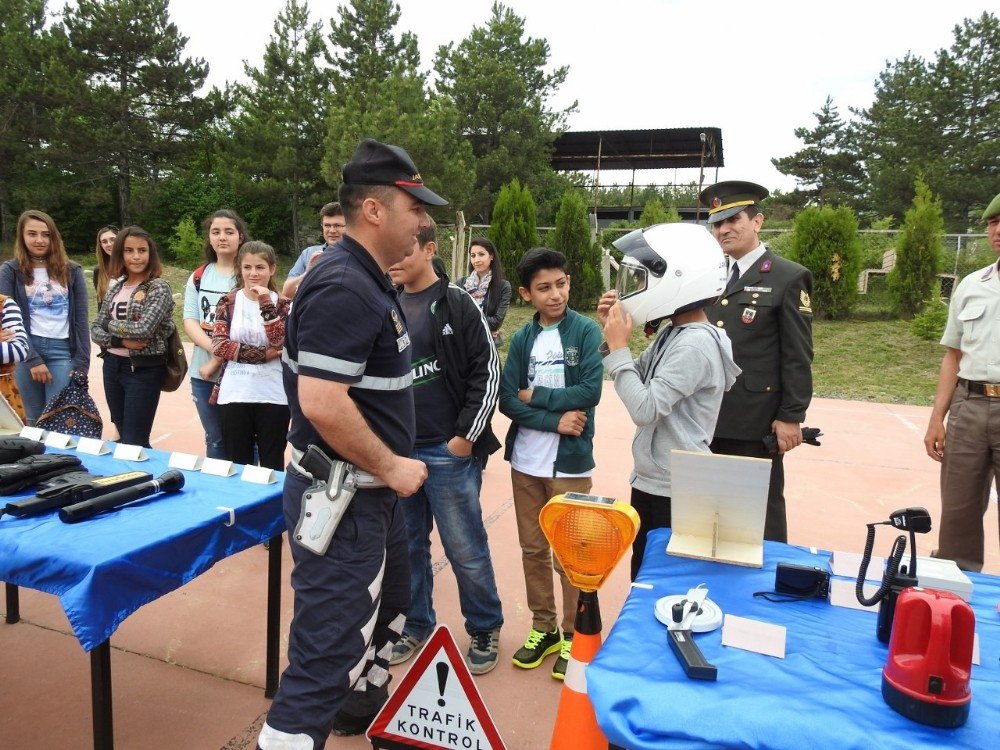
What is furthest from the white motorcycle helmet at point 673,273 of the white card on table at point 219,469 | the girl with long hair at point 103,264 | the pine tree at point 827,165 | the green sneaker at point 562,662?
the pine tree at point 827,165

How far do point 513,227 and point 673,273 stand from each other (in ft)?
48.8

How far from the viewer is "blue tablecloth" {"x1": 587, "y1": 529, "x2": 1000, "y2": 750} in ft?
3.82

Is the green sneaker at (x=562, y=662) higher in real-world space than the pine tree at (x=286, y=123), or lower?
lower

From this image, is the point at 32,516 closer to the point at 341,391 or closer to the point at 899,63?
the point at 341,391

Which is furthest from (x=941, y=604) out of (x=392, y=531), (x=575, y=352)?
(x=575, y=352)

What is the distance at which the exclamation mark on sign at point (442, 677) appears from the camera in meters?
1.89

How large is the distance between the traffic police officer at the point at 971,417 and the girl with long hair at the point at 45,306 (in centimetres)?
517

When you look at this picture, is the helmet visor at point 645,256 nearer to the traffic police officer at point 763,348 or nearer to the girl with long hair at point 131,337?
the traffic police officer at point 763,348

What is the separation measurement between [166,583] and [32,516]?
0.52 meters

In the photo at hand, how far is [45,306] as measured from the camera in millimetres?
4539

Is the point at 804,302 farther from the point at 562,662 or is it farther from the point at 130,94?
the point at 130,94

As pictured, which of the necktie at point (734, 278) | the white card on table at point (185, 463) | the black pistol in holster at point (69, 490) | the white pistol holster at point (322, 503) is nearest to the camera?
the white pistol holster at point (322, 503)

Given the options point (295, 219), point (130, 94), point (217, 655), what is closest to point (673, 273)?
point (217, 655)

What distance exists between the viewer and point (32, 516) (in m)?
2.04
